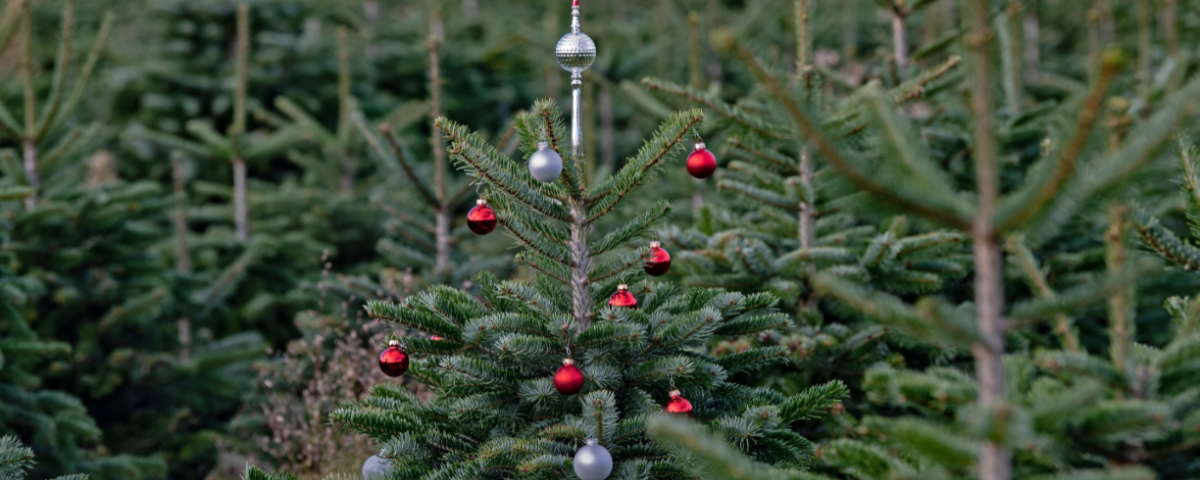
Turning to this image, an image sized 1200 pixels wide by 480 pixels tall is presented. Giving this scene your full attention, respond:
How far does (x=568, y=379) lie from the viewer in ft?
6.49

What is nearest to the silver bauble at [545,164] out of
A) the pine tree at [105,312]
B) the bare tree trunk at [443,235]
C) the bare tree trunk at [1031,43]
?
the bare tree trunk at [443,235]

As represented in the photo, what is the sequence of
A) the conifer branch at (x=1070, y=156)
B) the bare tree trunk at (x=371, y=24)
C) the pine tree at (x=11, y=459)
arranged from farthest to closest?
the bare tree trunk at (x=371, y=24) < the pine tree at (x=11, y=459) < the conifer branch at (x=1070, y=156)

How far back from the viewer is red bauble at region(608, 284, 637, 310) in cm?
214

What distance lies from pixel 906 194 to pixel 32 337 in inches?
147

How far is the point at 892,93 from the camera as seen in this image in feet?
10.2

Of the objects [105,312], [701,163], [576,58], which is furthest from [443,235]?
[701,163]

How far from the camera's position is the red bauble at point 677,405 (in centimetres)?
209

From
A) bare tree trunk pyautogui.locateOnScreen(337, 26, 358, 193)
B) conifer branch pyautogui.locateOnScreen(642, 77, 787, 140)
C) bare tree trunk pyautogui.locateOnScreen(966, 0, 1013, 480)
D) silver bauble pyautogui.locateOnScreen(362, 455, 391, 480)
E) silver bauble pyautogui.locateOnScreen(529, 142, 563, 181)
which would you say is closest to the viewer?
bare tree trunk pyautogui.locateOnScreen(966, 0, 1013, 480)

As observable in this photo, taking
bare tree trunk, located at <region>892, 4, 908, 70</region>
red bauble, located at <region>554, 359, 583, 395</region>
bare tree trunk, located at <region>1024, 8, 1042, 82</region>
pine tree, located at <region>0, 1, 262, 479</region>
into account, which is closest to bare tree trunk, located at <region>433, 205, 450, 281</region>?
pine tree, located at <region>0, 1, 262, 479</region>

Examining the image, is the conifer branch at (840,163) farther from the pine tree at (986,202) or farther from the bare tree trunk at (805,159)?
the bare tree trunk at (805,159)

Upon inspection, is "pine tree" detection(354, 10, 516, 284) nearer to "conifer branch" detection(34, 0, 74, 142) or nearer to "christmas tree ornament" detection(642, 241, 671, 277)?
"conifer branch" detection(34, 0, 74, 142)

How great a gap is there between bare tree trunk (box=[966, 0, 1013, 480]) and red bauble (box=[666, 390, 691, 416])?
0.86 metres

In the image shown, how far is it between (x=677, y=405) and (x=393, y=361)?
0.77 metres

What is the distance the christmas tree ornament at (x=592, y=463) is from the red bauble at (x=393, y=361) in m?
0.56
